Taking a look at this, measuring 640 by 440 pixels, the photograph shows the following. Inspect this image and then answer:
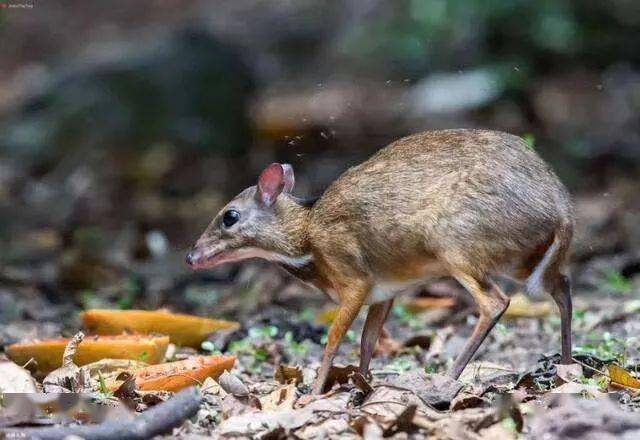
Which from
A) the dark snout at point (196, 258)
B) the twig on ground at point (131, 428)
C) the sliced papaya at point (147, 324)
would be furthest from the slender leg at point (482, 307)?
the sliced papaya at point (147, 324)

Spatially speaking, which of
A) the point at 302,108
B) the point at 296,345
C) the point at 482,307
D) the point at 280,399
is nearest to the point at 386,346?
the point at 296,345

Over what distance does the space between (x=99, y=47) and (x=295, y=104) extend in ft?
14.9

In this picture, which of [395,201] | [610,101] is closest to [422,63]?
[610,101]

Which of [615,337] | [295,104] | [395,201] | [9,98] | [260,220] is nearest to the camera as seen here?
[395,201]

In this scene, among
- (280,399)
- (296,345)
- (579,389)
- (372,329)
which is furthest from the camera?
(296,345)

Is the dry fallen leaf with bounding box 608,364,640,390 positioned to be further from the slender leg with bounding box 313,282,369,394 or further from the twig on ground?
the twig on ground

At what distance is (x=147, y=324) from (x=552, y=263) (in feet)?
8.13

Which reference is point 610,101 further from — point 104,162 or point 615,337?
point 615,337

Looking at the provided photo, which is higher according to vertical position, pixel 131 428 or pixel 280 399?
pixel 131 428

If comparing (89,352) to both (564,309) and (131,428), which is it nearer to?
(131,428)

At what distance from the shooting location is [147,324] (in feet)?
23.3

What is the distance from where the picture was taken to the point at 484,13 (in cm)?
1428

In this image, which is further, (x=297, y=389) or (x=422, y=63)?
(x=422, y=63)

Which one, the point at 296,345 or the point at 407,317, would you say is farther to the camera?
the point at 407,317
